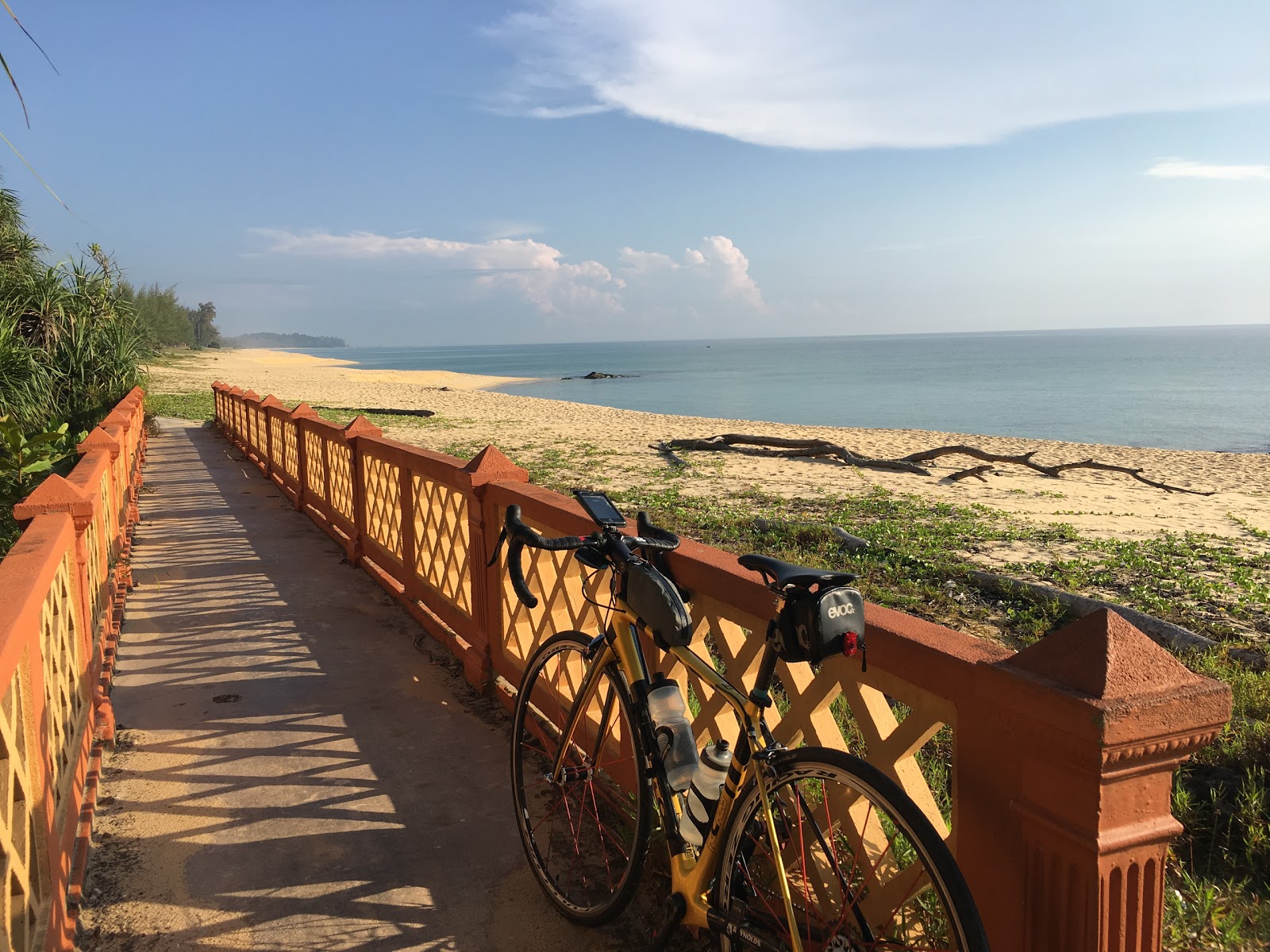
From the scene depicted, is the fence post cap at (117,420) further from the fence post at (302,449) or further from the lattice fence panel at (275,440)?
the lattice fence panel at (275,440)

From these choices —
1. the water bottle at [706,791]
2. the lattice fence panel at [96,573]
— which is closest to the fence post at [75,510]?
the lattice fence panel at [96,573]

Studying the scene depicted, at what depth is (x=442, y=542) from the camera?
5723 millimetres

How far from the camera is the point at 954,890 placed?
65.5 inches

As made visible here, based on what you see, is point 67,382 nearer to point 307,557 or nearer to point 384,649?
point 307,557

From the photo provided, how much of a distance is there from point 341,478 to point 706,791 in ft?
22.8

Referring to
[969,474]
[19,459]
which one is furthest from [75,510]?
[969,474]

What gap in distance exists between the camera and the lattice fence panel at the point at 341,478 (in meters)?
8.16

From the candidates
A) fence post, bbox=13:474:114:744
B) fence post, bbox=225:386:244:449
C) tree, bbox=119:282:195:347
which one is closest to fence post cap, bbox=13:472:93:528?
fence post, bbox=13:474:114:744

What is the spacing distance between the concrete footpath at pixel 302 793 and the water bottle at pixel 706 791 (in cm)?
84

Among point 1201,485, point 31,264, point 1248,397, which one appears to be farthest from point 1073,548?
point 1248,397

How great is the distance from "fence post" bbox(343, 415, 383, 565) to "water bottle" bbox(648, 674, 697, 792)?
546cm

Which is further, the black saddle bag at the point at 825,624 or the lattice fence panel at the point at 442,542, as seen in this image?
the lattice fence panel at the point at 442,542

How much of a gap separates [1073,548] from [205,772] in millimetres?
9041

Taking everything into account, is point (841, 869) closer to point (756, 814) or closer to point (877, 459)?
point (756, 814)
